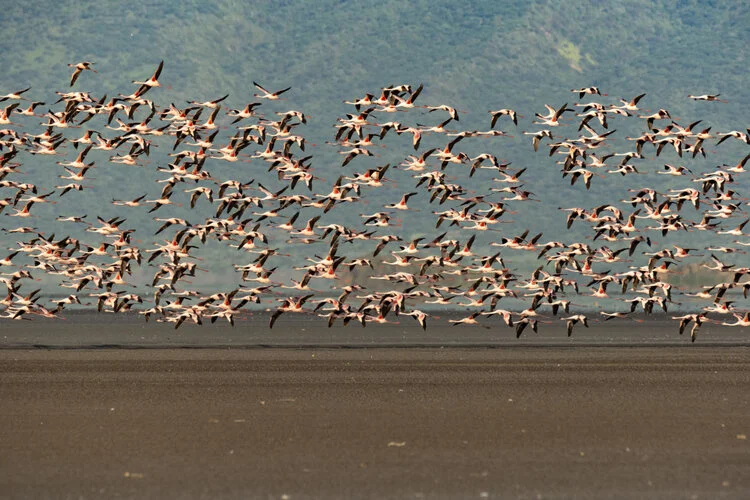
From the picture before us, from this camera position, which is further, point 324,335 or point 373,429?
point 324,335

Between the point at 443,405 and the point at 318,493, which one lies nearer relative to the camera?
the point at 318,493

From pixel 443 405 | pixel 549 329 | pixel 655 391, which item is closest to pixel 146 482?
pixel 443 405

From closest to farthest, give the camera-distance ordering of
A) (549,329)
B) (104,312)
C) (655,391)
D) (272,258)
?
(655,391) → (549,329) → (104,312) → (272,258)

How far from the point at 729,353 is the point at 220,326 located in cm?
3599

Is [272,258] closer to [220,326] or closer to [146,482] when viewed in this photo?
[220,326]

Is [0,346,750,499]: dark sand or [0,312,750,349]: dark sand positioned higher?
[0,312,750,349]: dark sand

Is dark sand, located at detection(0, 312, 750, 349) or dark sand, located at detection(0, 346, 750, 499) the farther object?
dark sand, located at detection(0, 312, 750, 349)

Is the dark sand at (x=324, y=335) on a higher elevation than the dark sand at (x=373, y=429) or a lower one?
higher

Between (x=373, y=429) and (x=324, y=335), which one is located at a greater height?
(x=324, y=335)

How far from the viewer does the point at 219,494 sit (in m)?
27.1

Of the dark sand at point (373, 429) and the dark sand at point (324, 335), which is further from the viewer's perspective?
the dark sand at point (324, 335)

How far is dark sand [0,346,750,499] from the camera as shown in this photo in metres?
28.2

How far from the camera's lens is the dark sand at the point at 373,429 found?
28.2 m

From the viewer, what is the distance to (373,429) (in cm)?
3575
